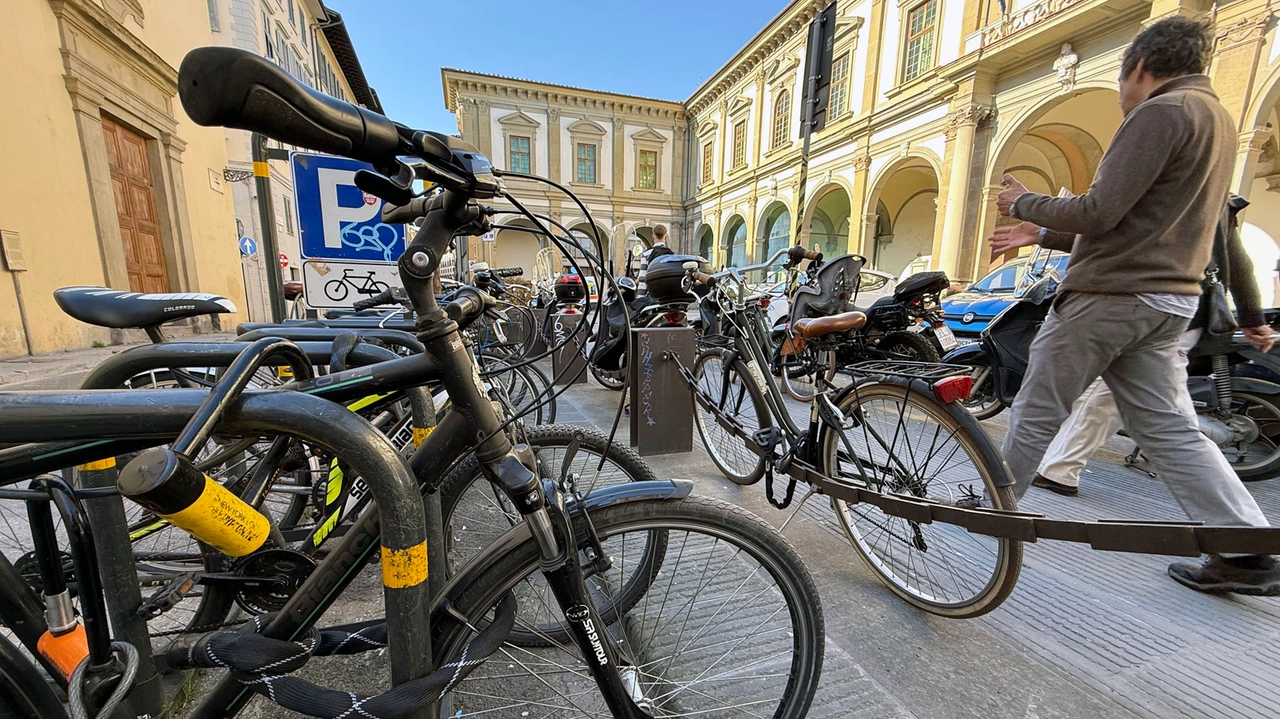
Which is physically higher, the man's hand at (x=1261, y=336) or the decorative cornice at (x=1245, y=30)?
the decorative cornice at (x=1245, y=30)

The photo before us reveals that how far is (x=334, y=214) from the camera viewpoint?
10.4 feet

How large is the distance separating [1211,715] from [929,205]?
69.7 feet

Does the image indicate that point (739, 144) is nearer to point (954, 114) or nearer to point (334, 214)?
point (954, 114)

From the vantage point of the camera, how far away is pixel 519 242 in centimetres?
3231

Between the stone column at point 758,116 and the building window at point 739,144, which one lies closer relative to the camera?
the stone column at point 758,116

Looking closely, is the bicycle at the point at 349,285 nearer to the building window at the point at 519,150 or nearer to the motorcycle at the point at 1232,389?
the motorcycle at the point at 1232,389

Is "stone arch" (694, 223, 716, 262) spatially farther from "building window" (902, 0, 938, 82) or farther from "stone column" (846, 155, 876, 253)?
"building window" (902, 0, 938, 82)

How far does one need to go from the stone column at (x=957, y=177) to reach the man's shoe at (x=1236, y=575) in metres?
13.2

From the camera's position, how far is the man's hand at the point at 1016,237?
2.12 m

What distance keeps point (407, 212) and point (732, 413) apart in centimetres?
208

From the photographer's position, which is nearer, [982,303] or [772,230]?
[982,303]

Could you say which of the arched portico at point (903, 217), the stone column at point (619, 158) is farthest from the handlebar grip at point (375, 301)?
the stone column at point (619, 158)

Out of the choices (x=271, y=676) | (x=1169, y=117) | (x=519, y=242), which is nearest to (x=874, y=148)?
(x=1169, y=117)

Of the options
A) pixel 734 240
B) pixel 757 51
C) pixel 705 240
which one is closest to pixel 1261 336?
pixel 757 51
